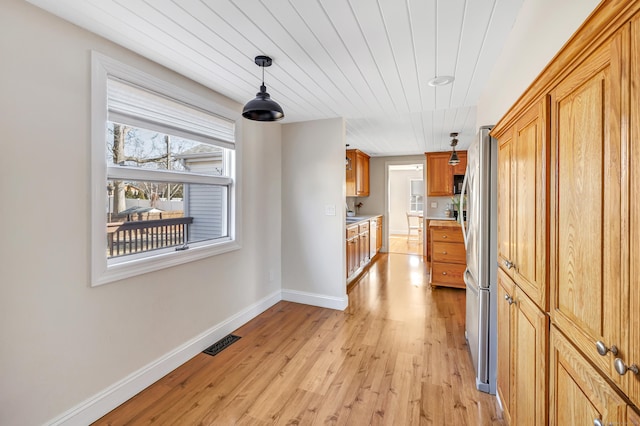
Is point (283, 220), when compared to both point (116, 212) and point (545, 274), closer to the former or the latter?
point (116, 212)

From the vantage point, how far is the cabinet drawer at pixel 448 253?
4.21 m

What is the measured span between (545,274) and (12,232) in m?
2.40

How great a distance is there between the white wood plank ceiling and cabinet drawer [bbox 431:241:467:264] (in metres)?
2.09

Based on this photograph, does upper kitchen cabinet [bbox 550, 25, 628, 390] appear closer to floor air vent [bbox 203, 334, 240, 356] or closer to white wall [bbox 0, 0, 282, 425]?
white wall [bbox 0, 0, 282, 425]

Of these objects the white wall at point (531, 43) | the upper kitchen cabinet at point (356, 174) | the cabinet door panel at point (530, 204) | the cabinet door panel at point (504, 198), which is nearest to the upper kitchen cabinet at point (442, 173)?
the upper kitchen cabinet at point (356, 174)

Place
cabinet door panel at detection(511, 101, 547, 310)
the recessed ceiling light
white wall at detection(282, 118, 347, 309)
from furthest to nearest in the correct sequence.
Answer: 1. white wall at detection(282, 118, 347, 309)
2. the recessed ceiling light
3. cabinet door panel at detection(511, 101, 547, 310)

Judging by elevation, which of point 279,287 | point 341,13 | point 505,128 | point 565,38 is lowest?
point 279,287

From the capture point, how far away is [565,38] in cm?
102

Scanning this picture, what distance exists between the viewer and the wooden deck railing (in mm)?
2012

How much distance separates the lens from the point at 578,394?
2.79 feet

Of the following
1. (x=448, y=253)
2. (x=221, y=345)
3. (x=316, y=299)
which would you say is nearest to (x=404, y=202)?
(x=448, y=253)

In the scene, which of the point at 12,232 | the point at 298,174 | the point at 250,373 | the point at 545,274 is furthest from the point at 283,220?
the point at 545,274

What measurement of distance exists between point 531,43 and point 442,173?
5.15m

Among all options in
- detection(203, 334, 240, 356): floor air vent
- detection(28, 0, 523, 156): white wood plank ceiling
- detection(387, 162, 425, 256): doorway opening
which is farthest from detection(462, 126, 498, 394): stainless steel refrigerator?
detection(387, 162, 425, 256): doorway opening
